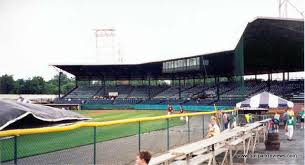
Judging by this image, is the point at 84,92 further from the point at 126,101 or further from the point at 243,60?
the point at 243,60

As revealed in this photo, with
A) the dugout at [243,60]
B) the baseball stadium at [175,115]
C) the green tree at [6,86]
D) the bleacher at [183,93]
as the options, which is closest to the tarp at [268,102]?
the baseball stadium at [175,115]

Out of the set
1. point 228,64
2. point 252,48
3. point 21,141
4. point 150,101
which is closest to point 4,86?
point 150,101

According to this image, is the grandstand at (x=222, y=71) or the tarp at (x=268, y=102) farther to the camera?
the grandstand at (x=222, y=71)

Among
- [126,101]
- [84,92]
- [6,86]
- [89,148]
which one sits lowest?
[89,148]

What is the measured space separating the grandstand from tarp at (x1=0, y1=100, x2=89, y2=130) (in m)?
15.0

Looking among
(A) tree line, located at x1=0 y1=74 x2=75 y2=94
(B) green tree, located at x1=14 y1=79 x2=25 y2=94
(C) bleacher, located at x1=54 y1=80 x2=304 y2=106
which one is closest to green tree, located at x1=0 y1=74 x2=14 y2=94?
(A) tree line, located at x1=0 y1=74 x2=75 y2=94

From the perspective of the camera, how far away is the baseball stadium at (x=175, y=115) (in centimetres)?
1190

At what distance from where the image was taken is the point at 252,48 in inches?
1547

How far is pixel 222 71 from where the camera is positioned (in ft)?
195

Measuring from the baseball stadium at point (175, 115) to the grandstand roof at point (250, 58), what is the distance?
10 cm

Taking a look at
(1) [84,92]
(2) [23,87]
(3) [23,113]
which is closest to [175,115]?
(3) [23,113]

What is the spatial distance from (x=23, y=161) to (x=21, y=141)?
491 cm

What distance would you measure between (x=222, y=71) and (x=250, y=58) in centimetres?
1318

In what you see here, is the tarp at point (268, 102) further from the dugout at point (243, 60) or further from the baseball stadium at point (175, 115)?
the dugout at point (243, 60)
